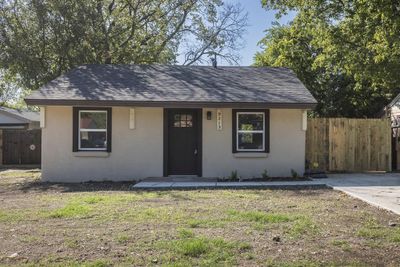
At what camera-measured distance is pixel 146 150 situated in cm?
1488

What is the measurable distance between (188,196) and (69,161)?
5.56 meters

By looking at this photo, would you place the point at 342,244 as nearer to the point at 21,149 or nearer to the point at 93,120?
the point at 93,120

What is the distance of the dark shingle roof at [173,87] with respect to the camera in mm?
14148

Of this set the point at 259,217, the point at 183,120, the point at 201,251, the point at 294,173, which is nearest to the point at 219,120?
the point at 183,120

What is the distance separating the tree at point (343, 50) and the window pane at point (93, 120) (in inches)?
265

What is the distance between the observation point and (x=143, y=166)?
14.9 m

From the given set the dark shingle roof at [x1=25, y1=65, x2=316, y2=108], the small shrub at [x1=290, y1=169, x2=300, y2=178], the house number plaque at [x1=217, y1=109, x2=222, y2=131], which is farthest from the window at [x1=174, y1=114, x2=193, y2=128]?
the small shrub at [x1=290, y1=169, x2=300, y2=178]

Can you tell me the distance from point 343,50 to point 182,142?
7.74m

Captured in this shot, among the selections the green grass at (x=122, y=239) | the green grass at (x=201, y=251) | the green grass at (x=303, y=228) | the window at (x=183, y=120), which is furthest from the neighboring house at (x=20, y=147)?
the green grass at (x=201, y=251)

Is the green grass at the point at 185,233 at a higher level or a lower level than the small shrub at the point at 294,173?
lower

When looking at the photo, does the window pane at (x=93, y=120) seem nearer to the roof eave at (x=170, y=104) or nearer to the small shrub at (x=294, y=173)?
the roof eave at (x=170, y=104)

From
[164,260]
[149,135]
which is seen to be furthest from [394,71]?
[164,260]

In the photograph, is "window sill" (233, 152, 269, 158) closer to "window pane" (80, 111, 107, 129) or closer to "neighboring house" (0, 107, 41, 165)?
"window pane" (80, 111, 107, 129)

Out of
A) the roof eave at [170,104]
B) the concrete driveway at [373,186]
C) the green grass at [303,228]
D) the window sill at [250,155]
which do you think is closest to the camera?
the green grass at [303,228]
